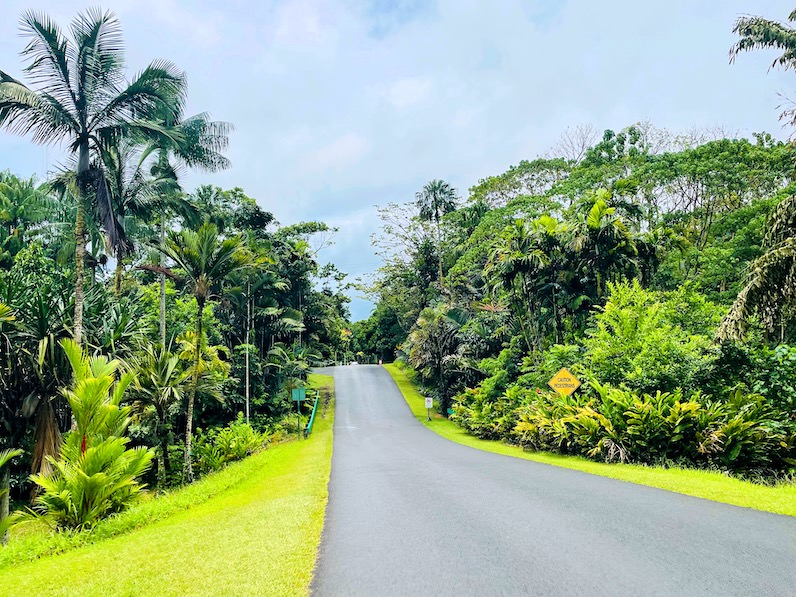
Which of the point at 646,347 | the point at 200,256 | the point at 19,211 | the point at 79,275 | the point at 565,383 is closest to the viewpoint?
the point at 79,275

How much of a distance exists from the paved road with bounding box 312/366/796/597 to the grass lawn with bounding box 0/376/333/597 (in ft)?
1.29

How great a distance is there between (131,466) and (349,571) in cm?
712

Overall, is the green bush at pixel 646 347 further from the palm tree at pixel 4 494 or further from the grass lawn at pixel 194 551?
the palm tree at pixel 4 494

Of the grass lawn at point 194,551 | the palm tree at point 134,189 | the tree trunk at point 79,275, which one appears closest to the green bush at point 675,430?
the grass lawn at point 194,551

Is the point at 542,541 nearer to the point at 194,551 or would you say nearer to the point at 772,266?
the point at 194,551

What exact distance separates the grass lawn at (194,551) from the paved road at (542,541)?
15.5 inches

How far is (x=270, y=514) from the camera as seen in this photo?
7660 millimetres

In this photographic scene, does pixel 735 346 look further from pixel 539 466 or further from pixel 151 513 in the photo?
pixel 151 513

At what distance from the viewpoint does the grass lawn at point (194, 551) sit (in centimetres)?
490

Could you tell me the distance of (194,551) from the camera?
19.7 ft

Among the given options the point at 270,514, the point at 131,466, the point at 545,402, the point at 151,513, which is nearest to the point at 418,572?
the point at 270,514

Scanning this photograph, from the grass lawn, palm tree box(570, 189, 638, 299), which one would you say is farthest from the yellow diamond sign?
the grass lawn

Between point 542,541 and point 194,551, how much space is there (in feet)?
13.2

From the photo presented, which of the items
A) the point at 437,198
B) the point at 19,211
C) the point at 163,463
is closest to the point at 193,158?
the point at 163,463
